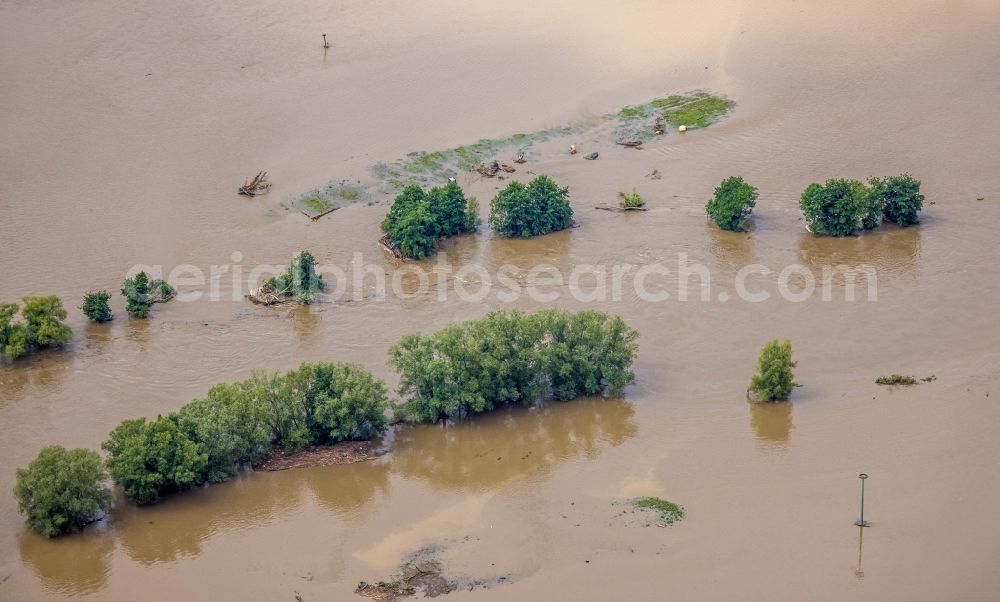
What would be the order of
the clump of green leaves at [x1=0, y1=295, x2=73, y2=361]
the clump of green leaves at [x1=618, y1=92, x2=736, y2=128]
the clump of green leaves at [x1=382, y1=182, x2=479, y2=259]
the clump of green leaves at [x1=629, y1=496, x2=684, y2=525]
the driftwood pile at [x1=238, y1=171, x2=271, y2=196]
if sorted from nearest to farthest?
1. the clump of green leaves at [x1=629, y1=496, x2=684, y2=525]
2. the clump of green leaves at [x1=0, y1=295, x2=73, y2=361]
3. the clump of green leaves at [x1=382, y1=182, x2=479, y2=259]
4. the driftwood pile at [x1=238, y1=171, x2=271, y2=196]
5. the clump of green leaves at [x1=618, y1=92, x2=736, y2=128]

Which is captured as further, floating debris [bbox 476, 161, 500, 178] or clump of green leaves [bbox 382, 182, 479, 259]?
floating debris [bbox 476, 161, 500, 178]

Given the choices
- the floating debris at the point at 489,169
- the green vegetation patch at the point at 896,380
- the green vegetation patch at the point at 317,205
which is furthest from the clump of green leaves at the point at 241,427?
the floating debris at the point at 489,169

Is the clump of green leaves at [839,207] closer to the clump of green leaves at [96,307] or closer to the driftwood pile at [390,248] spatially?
the driftwood pile at [390,248]

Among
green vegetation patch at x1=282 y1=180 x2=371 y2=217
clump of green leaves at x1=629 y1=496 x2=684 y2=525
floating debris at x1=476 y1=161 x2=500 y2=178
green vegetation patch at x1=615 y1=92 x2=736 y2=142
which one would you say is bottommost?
clump of green leaves at x1=629 y1=496 x2=684 y2=525

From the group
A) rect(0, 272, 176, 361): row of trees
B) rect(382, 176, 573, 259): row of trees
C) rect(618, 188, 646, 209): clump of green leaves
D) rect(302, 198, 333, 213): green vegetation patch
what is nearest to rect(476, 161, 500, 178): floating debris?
rect(382, 176, 573, 259): row of trees

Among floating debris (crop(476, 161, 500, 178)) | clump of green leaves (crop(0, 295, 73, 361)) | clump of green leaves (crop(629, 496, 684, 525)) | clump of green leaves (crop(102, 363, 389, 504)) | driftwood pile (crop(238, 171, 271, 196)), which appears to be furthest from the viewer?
floating debris (crop(476, 161, 500, 178))

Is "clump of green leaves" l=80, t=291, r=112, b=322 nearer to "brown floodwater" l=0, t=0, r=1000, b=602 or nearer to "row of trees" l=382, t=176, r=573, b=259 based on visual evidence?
"brown floodwater" l=0, t=0, r=1000, b=602
